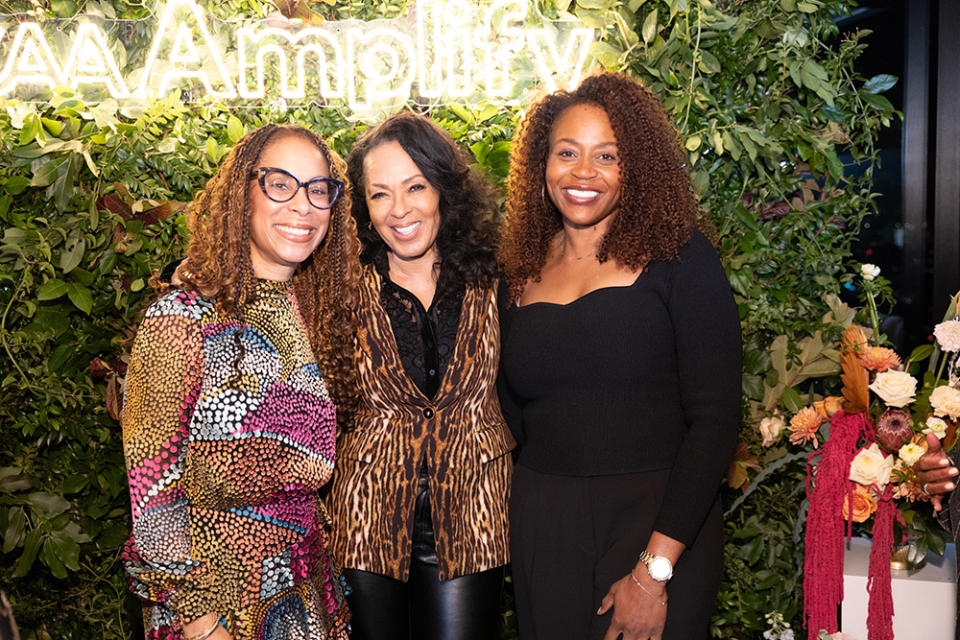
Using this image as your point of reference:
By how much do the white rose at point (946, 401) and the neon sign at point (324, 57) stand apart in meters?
1.35

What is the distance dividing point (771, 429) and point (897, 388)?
41 centimetres

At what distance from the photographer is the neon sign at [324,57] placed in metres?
2.57

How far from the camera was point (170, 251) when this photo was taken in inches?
98.8

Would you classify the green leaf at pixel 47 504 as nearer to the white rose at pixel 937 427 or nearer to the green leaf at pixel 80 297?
the green leaf at pixel 80 297

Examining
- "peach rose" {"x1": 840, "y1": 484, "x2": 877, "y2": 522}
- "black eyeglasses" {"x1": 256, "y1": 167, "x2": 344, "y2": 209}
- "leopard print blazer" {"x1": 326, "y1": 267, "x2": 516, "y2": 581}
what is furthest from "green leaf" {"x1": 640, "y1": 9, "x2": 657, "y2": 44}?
"peach rose" {"x1": 840, "y1": 484, "x2": 877, "y2": 522}

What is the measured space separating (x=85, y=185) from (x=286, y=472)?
4.55ft

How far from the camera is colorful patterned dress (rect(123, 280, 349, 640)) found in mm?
1515

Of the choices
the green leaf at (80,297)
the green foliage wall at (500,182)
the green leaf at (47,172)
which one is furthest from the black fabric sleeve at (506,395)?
the green leaf at (47,172)

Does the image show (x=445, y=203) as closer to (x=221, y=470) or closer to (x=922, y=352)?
(x=221, y=470)

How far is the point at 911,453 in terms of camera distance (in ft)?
6.61

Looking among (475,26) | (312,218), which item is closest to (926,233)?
(475,26)

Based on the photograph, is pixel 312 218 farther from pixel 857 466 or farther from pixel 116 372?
pixel 857 466

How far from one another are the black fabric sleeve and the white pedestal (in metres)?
0.92

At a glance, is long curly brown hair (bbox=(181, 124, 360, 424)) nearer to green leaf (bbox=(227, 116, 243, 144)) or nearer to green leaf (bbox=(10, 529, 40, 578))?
green leaf (bbox=(227, 116, 243, 144))
